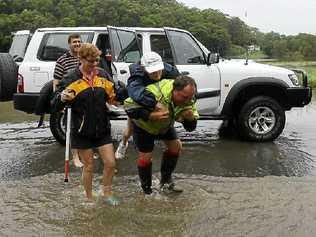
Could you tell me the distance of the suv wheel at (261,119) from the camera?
853cm

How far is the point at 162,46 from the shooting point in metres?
8.59

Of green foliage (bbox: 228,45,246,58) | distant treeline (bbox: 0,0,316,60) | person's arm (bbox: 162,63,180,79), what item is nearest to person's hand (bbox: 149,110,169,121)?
person's arm (bbox: 162,63,180,79)

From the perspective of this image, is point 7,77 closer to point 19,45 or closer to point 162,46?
point 162,46

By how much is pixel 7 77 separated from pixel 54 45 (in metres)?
0.91

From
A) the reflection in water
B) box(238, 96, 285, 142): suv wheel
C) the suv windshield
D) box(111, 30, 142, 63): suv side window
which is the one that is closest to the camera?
the reflection in water

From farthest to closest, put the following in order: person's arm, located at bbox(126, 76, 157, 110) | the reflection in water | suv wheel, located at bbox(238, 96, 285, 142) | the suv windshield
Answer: the suv windshield
suv wheel, located at bbox(238, 96, 285, 142)
person's arm, located at bbox(126, 76, 157, 110)
the reflection in water

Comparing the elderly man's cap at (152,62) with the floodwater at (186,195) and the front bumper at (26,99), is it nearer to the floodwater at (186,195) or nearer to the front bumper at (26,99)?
the floodwater at (186,195)

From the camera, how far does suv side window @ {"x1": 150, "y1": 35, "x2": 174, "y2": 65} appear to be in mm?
8562

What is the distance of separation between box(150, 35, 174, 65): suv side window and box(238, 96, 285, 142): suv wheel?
1499 mm

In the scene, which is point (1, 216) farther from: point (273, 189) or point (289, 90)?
point (289, 90)

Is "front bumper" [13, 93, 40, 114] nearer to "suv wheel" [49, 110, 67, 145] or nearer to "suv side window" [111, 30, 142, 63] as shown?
"suv wheel" [49, 110, 67, 145]

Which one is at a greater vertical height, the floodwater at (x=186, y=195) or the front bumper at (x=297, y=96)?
the front bumper at (x=297, y=96)

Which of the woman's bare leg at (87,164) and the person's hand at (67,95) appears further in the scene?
the woman's bare leg at (87,164)

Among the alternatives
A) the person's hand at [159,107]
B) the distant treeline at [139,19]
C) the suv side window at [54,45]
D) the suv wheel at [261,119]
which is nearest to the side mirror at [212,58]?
the suv wheel at [261,119]
